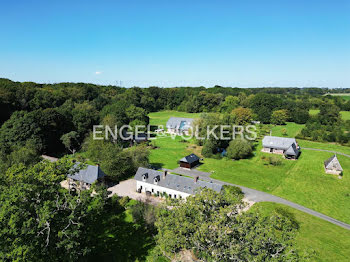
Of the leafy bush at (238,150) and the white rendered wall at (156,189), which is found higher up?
the leafy bush at (238,150)

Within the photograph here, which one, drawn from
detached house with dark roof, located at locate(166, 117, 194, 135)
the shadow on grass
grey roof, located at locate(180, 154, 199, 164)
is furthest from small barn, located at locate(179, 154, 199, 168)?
detached house with dark roof, located at locate(166, 117, 194, 135)

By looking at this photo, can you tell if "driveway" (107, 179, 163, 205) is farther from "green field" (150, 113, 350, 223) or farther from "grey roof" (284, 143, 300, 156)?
"grey roof" (284, 143, 300, 156)

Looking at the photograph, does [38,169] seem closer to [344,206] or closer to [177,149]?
[344,206]

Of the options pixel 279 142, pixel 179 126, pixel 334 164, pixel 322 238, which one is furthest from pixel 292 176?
pixel 179 126

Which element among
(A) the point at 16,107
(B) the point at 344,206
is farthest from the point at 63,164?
(A) the point at 16,107

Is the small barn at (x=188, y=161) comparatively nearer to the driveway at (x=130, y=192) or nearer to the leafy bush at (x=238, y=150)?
the leafy bush at (x=238, y=150)

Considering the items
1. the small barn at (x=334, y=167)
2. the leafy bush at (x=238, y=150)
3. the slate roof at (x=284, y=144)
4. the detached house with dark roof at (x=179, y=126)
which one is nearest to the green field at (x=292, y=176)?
the small barn at (x=334, y=167)
